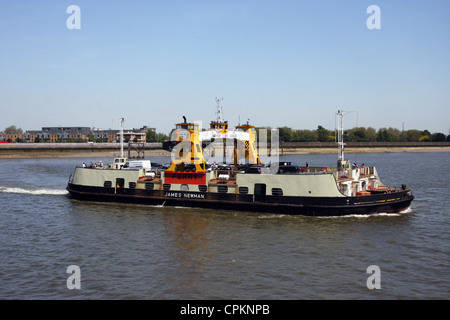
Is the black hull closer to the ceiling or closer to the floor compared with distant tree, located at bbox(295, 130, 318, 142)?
closer to the floor

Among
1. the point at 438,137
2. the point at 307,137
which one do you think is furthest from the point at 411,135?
the point at 307,137

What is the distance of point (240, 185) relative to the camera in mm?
32250

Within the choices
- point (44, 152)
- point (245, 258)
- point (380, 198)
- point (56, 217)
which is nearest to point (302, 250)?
point (245, 258)

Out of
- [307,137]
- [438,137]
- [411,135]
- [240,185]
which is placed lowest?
[240,185]

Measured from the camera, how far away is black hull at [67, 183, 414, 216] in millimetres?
29422

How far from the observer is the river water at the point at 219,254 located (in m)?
17.2

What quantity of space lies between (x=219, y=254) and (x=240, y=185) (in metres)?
11.1

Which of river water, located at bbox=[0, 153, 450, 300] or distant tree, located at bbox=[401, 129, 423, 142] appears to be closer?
river water, located at bbox=[0, 153, 450, 300]

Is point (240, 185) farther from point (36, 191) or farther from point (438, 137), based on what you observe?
point (438, 137)

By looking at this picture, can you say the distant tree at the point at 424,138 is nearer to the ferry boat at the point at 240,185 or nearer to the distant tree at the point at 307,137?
the distant tree at the point at 307,137

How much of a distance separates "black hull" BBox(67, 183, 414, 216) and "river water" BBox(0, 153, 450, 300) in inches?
26.0

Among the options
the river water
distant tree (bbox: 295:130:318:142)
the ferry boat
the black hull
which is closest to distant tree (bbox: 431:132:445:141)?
distant tree (bbox: 295:130:318:142)

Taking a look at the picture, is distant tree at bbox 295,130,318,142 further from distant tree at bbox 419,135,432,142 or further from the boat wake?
the boat wake

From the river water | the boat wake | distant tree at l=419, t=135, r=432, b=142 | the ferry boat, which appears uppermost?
distant tree at l=419, t=135, r=432, b=142
